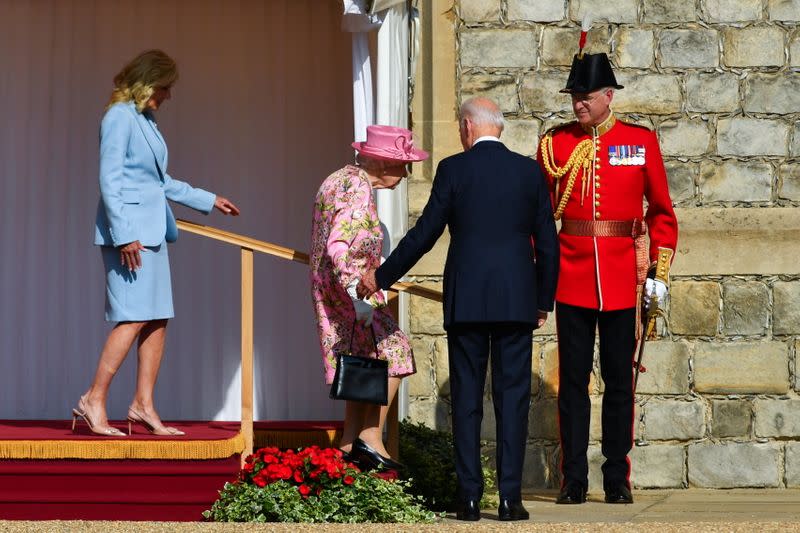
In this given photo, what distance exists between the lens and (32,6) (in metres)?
8.15

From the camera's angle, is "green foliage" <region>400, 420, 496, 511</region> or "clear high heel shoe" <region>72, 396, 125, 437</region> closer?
"clear high heel shoe" <region>72, 396, 125, 437</region>

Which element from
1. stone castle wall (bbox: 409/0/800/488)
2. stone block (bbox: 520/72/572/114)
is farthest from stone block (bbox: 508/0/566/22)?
stone block (bbox: 520/72/572/114)

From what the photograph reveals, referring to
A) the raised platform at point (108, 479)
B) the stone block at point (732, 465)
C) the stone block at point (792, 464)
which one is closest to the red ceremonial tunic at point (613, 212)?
the stone block at point (732, 465)

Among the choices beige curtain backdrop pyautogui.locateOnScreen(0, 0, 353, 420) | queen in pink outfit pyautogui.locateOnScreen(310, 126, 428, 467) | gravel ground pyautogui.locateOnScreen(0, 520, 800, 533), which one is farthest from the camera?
beige curtain backdrop pyautogui.locateOnScreen(0, 0, 353, 420)

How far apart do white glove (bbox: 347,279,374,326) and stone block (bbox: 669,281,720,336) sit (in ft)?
6.17

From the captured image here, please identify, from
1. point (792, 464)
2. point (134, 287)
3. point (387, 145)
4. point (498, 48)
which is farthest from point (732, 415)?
point (134, 287)

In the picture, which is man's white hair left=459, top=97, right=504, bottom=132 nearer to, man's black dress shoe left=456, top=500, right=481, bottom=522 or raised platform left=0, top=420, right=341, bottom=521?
man's black dress shoe left=456, top=500, right=481, bottom=522

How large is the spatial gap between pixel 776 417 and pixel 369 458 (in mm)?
2223

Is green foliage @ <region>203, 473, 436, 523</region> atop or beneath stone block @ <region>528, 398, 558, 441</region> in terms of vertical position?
beneath

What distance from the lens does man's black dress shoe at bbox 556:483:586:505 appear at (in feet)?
22.9

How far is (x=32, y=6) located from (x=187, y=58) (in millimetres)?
774

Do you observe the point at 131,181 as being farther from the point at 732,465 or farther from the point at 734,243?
the point at 732,465

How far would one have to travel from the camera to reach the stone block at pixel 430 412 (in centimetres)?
777

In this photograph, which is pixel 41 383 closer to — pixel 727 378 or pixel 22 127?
pixel 22 127
